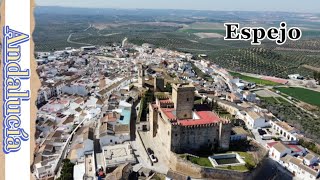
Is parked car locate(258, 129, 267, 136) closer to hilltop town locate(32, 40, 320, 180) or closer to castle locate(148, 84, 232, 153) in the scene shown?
hilltop town locate(32, 40, 320, 180)

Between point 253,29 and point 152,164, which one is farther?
point 152,164

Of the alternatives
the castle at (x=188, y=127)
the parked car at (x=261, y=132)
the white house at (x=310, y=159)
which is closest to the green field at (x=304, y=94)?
the parked car at (x=261, y=132)

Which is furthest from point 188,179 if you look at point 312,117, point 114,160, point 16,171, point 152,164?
point 312,117

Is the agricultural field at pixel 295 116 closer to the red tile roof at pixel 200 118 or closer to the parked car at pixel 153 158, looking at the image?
the red tile roof at pixel 200 118

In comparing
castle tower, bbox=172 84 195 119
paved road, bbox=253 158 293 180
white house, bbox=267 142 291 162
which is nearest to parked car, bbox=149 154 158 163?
castle tower, bbox=172 84 195 119

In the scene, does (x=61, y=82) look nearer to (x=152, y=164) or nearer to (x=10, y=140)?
(x=152, y=164)

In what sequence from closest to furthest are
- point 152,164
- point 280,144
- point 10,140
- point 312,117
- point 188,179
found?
point 10,140 → point 188,179 → point 152,164 → point 280,144 → point 312,117
